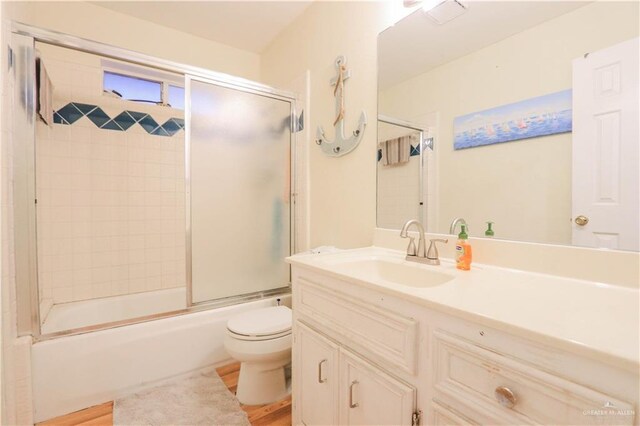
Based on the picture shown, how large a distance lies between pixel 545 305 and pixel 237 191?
176 centimetres

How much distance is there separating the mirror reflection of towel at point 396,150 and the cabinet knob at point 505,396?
111cm

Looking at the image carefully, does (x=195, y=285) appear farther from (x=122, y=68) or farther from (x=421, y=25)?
(x=421, y=25)

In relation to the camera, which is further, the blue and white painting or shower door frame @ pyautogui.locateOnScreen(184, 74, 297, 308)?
shower door frame @ pyautogui.locateOnScreen(184, 74, 297, 308)

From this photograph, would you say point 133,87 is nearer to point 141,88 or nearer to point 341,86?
point 141,88

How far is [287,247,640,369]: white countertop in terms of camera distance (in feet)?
1.74

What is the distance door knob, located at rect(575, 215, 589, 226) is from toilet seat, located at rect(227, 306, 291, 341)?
133cm

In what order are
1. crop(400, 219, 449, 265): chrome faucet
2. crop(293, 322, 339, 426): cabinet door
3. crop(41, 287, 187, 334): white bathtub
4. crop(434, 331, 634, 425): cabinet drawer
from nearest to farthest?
1. crop(434, 331, 634, 425): cabinet drawer
2. crop(293, 322, 339, 426): cabinet door
3. crop(400, 219, 449, 265): chrome faucet
4. crop(41, 287, 187, 334): white bathtub

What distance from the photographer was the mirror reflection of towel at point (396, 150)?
153cm

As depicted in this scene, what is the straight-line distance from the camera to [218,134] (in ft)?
6.38

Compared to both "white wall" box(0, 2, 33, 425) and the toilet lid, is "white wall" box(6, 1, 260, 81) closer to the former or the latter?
"white wall" box(0, 2, 33, 425)

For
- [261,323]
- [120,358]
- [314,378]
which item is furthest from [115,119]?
[314,378]

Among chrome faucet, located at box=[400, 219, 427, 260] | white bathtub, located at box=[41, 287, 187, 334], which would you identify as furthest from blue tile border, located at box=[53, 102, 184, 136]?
chrome faucet, located at box=[400, 219, 427, 260]

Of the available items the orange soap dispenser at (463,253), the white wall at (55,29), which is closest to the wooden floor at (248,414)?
the white wall at (55,29)

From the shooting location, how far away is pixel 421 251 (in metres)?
1.28
